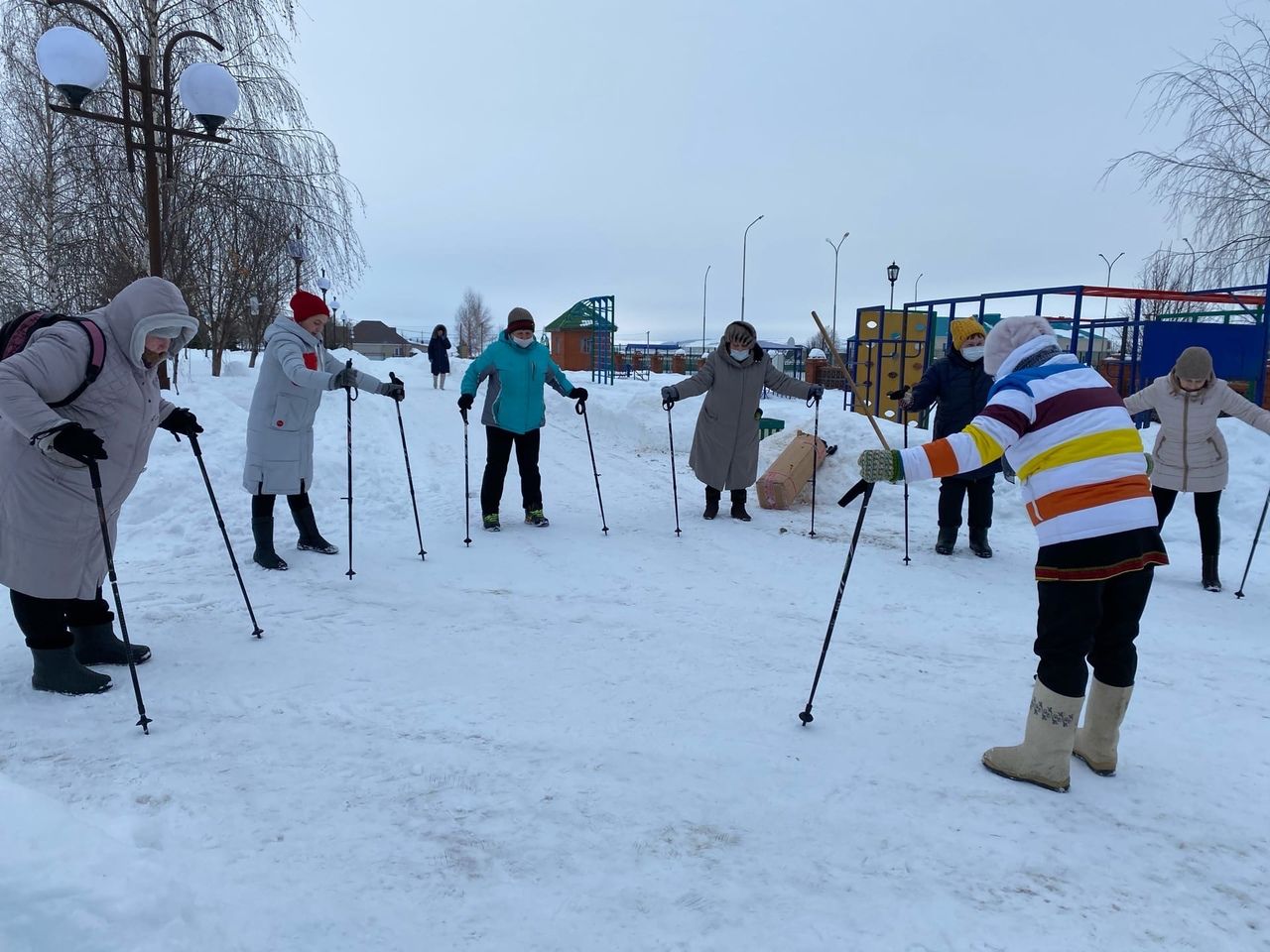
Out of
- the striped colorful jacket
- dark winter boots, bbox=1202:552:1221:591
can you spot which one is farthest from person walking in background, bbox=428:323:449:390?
the striped colorful jacket

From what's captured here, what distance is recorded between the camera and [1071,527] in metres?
2.78

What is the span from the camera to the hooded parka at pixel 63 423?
3.04m

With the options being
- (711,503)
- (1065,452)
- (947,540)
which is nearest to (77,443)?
(1065,452)

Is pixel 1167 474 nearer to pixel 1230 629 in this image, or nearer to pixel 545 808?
pixel 1230 629

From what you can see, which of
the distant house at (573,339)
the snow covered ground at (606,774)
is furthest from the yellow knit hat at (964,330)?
the distant house at (573,339)

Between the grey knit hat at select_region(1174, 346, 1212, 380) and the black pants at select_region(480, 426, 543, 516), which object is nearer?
the grey knit hat at select_region(1174, 346, 1212, 380)

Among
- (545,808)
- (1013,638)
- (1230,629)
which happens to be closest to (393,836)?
(545,808)

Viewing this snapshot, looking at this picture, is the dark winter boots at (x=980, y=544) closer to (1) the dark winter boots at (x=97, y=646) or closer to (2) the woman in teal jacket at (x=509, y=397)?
(2) the woman in teal jacket at (x=509, y=397)

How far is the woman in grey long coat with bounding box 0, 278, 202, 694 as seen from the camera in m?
3.07

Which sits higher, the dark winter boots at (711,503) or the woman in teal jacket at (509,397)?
the woman in teal jacket at (509,397)

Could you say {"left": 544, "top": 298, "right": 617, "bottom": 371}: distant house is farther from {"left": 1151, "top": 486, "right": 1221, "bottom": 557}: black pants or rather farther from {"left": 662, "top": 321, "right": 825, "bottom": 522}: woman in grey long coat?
{"left": 1151, "top": 486, "right": 1221, "bottom": 557}: black pants

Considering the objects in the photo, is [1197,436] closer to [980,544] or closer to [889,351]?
[980,544]

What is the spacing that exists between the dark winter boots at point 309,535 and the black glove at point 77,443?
109 inches

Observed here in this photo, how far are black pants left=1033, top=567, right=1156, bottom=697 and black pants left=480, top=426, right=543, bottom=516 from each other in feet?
15.3
